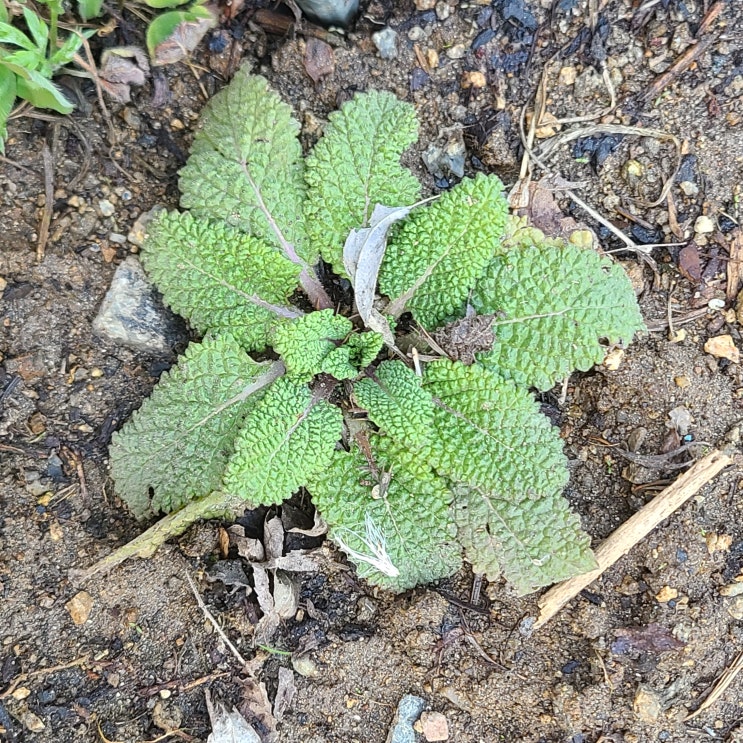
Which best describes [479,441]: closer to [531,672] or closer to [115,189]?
[531,672]

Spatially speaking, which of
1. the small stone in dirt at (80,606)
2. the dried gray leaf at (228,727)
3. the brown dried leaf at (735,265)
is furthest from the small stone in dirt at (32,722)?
the brown dried leaf at (735,265)

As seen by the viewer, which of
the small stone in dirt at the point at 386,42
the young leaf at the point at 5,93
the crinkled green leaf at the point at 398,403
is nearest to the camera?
the young leaf at the point at 5,93

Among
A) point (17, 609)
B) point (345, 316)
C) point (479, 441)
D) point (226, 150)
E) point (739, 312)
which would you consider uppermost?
point (226, 150)

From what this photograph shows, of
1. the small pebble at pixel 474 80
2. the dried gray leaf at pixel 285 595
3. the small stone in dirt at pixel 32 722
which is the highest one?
the small pebble at pixel 474 80

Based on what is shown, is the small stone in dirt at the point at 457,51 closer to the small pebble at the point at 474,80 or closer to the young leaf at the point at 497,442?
the small pebble at the point at 474,80

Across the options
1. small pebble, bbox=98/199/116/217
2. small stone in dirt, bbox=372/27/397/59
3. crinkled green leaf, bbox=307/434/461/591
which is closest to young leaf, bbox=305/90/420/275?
small stone in dirt, bbox=372/27/397/59

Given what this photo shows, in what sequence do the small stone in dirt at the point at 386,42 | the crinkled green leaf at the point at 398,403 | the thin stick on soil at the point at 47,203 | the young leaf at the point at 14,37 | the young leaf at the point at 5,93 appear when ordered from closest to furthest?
the young leaf at the point at 14,37 < the young leaf at the point at 5,93 < the crinkled green leaf at the point at 398,403 < the thin stick on soil at the point at 47,203 < the small stone in dirt at the point at 386,42

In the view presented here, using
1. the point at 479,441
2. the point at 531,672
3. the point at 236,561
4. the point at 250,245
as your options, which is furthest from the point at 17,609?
the point at 531,672
